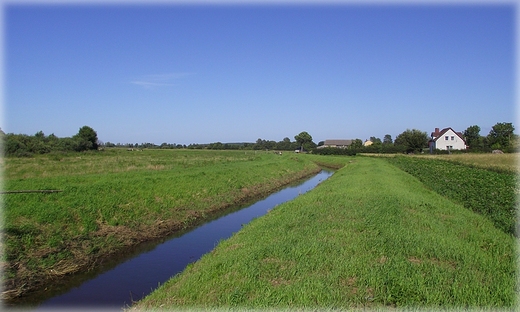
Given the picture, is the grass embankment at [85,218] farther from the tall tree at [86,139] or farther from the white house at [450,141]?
the white house at [450,141]

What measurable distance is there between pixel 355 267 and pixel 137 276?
20.1ft

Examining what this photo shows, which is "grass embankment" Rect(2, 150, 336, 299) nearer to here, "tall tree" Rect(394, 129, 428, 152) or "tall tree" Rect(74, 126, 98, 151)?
"tall tree" Rect(74, 126, 98, 151)

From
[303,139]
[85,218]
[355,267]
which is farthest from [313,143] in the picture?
[355,267]

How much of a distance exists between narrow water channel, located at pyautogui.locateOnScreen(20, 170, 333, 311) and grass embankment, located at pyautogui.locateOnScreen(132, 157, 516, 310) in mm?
1537

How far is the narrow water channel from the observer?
8.22 metres

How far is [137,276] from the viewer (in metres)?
9.81

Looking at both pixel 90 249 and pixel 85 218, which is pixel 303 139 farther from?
pixel 90 249

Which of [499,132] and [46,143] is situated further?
[499,132]

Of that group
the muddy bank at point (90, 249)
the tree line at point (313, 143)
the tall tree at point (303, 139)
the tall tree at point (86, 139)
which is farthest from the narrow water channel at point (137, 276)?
the tall tree at point (303, 139)

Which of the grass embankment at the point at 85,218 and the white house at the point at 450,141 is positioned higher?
the white house at the point at 450,141

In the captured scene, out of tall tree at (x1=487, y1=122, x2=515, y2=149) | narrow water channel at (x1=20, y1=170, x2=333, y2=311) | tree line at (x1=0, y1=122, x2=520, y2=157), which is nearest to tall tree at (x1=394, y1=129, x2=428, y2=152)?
tree line at (x1=0, y1=122, x2=520, y2=157)

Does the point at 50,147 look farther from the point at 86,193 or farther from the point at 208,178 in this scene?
the point at 86,193

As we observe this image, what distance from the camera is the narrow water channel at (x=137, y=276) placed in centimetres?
822

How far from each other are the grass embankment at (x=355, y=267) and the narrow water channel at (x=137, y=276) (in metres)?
1.54
